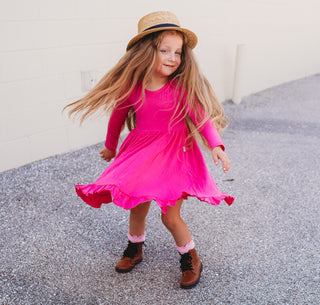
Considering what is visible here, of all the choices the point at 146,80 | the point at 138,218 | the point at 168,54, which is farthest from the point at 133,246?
the point at 168,54

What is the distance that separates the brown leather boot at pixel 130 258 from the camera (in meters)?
1.99

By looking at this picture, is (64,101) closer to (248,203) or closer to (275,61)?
(248,203)

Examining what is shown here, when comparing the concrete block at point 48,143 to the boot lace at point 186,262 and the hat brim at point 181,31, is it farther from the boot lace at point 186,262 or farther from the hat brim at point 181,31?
the boot lace at point 186,262

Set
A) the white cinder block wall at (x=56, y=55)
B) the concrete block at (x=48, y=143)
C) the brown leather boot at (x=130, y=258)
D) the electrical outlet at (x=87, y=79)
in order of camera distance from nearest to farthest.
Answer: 1. the brown leather boot at (x=130, y=258)
2. the white cinder block wall at (x=56, y=55)
3. the concrete block at (x=48, y=143)
4. the electrical outlet at (x=87, y=79)

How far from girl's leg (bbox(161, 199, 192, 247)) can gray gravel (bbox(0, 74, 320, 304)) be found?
0.24m

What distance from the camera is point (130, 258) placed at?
Answer: 203 centimetres

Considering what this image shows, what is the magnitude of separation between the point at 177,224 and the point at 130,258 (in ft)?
1.31

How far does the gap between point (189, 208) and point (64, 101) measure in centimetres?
146

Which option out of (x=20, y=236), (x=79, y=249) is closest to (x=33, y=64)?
(x=20, y=236)

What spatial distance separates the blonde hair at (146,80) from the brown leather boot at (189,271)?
2.04 feet

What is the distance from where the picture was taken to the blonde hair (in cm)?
169

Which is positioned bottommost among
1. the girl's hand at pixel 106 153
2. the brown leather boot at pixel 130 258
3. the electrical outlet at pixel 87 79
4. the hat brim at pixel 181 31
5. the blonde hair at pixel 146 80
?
the brown leather boot at pixel 130 258

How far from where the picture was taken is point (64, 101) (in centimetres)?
325

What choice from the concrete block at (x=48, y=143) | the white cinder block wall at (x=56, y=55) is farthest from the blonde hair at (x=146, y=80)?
the concrete block at (x=48, y=143)
